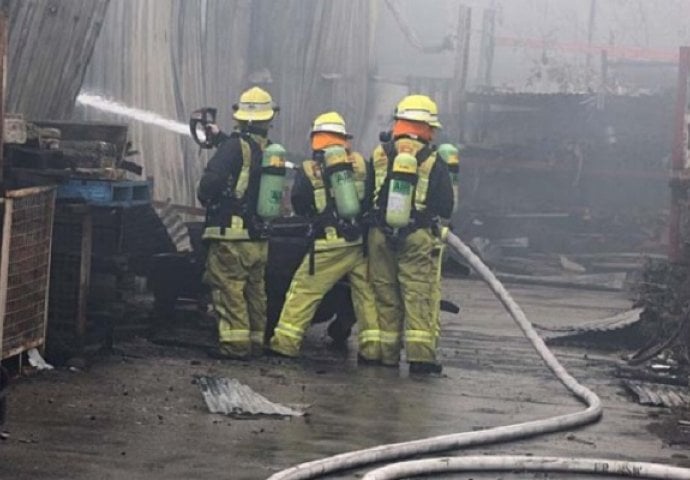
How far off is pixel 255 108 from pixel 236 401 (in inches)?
108

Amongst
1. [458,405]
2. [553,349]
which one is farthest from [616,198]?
[458,405]

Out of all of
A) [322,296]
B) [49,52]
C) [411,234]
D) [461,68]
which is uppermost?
[461,68]

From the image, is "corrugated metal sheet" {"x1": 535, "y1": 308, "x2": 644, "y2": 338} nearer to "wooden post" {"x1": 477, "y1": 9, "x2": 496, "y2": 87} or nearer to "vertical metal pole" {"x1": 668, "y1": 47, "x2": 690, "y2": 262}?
"vertical metal pole" {"x1": 668, "y1": 47, "x2": 690, "y2": 262}

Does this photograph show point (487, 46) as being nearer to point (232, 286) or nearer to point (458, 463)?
point (232, 286)

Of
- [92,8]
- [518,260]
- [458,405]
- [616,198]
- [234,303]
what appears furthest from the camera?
[616,198]

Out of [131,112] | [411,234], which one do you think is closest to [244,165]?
[411,234]

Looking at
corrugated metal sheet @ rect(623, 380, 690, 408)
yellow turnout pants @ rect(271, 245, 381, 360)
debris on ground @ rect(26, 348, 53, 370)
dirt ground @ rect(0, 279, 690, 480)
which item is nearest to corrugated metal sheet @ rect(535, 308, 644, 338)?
dirt ground @ rect(0, 279, 690, 480)

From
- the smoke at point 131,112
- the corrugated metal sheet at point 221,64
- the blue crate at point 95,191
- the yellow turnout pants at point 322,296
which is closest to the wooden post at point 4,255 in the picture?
the blue crate at point 95,191

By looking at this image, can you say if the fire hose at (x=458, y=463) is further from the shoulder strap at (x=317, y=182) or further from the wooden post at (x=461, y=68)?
the wooden post at (x=461, y=68)

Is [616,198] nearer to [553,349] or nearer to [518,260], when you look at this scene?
[518,260]

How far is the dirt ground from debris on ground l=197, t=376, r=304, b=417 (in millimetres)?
96

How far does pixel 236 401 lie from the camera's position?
934 cm

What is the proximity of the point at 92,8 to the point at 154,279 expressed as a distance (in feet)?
7.76

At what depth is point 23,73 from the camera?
465 inches
